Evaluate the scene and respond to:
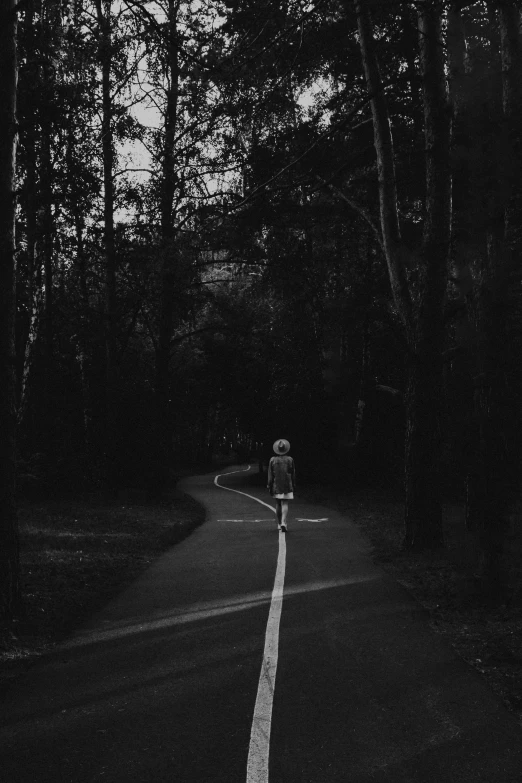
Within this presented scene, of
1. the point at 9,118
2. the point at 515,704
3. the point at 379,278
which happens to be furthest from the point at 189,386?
the point at 515,704

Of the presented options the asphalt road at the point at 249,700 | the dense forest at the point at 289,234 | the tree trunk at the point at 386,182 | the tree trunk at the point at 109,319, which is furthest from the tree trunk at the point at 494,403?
the tree trunk at the point at 109,319

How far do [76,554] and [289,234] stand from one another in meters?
8.44

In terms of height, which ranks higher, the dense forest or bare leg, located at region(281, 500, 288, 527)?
the dense forest

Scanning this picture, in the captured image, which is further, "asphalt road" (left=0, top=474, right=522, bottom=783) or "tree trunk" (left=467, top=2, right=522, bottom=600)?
"tree trunk" (left=467, top=2, right=522, bottom=600)

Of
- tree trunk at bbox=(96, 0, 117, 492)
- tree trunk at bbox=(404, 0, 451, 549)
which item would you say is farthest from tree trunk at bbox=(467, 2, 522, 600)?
tree trunk at bbox=(96, 0, 117, 492)

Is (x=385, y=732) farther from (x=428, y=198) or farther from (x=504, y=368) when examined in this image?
(x=428, y=198)

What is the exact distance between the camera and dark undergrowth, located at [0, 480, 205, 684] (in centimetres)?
729

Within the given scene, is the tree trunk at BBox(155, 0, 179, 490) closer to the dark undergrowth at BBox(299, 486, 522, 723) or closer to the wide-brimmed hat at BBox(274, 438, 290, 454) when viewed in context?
the wide-brimmed hat at BBox(274, 438, 290, 454)

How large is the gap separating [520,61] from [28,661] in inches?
445

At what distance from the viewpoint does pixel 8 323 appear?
7789 millimetres

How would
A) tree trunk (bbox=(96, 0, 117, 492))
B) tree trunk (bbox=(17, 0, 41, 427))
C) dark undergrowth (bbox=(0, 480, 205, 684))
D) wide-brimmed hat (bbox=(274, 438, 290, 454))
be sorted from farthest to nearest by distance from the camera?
1. tree trunk (bbox=(96, 0, 117, 492))
2. wide-brimmed hat (bbox=(274, 438, 290, 454))
3. tree trunk (bbox=(17, 0, 41, 427))
4. dark undergrowth (bbox=(0, 480, 205, 684))

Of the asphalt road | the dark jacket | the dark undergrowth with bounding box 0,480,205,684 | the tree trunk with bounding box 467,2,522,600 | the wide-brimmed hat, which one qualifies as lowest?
the dark undergrowth with bounding box 0,480,205,684

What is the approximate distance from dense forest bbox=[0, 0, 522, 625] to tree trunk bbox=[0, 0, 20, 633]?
0.08ft

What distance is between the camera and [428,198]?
1238cm
